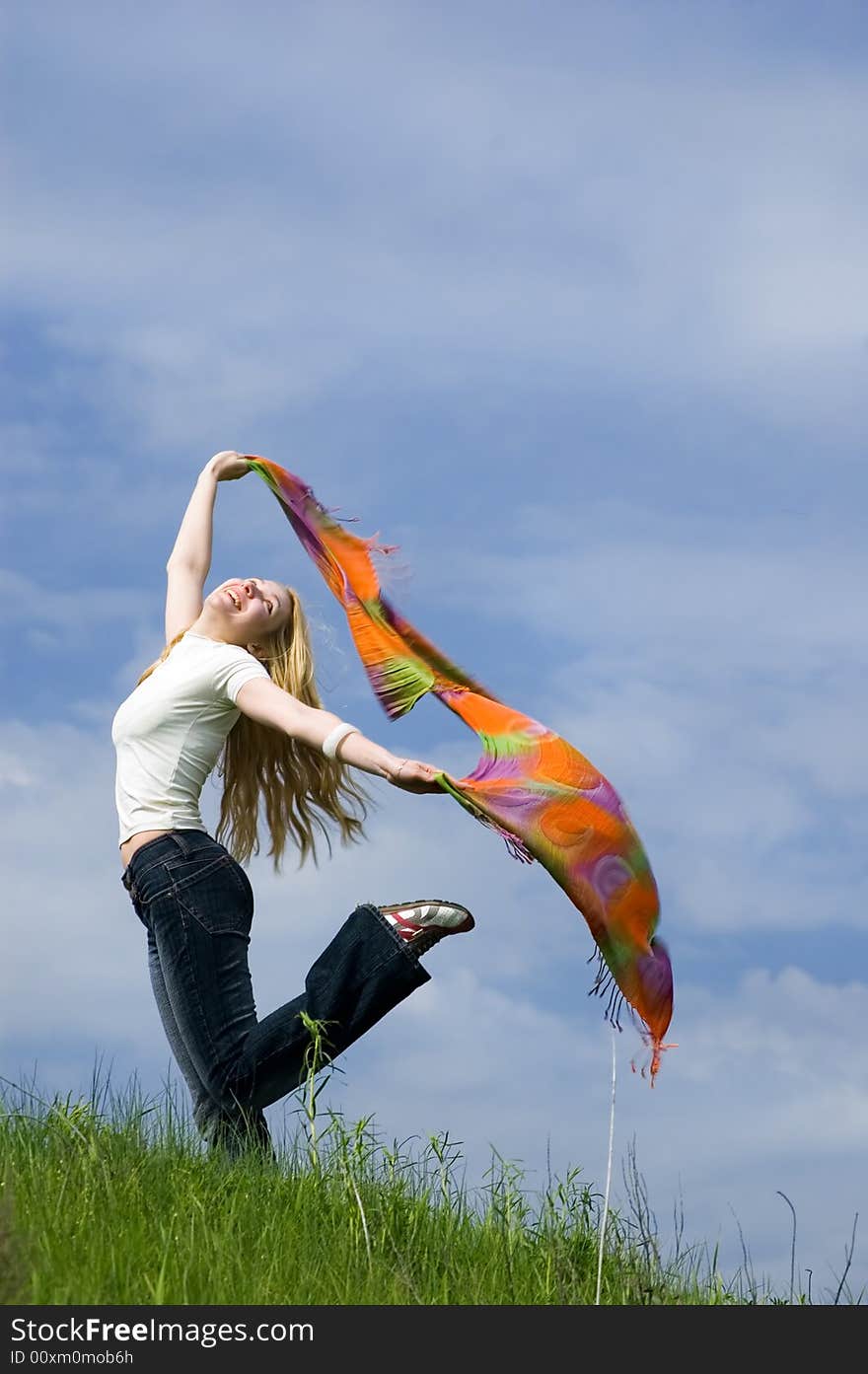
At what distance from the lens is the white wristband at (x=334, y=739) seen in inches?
202

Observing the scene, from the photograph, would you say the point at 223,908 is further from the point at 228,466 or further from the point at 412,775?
the point at 228,466

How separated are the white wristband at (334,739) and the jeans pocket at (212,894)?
679 millimetres

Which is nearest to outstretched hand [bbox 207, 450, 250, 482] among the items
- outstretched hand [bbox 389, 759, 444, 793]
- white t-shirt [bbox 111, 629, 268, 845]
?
white t-shirt [bbox 111, 629, 268, 845]

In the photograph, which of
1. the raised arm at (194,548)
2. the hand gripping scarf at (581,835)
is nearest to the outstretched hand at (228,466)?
the raised arm at (194,548)

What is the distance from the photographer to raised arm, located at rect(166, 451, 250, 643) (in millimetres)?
6363

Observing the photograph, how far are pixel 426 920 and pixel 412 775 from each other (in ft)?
2.28

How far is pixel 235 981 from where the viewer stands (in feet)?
17.9

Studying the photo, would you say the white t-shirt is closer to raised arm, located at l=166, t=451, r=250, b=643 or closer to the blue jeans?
the blue jeans

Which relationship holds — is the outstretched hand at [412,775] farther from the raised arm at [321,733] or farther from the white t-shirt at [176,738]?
the white t-shirt at [176,738]

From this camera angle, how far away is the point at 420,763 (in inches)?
200
